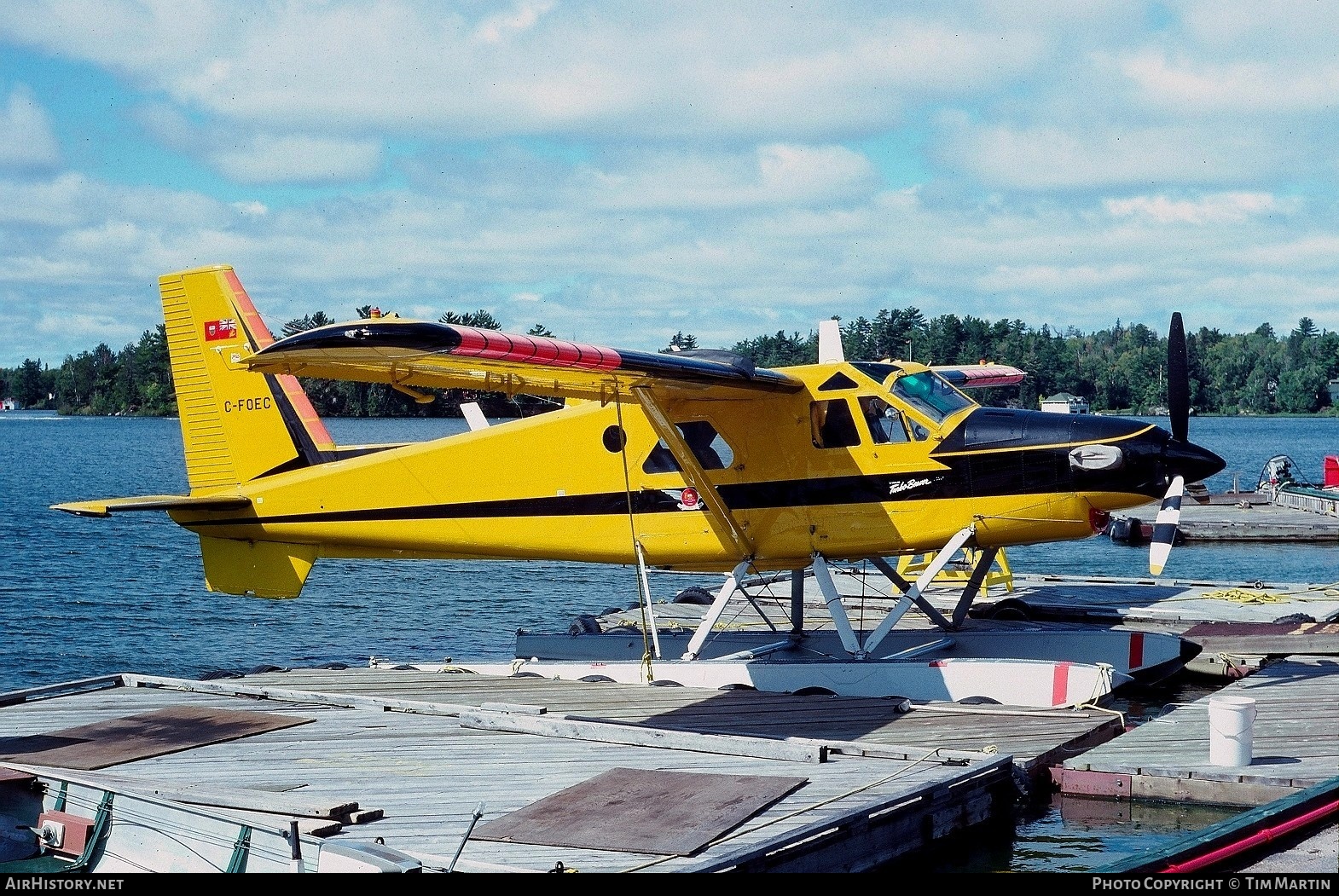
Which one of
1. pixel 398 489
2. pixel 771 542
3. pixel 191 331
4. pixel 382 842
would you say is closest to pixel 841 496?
pixel 771 542

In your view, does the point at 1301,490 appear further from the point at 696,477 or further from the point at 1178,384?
the point at 696,477

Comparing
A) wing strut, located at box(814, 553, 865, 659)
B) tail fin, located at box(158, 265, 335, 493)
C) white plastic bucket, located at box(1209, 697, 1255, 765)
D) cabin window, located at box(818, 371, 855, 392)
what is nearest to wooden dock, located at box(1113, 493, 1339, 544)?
wing strut, located at box(814, 553, 865, 659)

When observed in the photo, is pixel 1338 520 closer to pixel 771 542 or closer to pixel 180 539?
pixel 771 542

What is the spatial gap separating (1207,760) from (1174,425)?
147 inches

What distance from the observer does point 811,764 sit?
893 cm

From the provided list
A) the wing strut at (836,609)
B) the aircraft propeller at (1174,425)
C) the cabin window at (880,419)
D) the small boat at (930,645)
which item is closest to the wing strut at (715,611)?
the small boat at (930,645)

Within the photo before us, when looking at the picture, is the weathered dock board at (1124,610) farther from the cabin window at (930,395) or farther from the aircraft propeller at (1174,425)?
the aircraft propeller at (1174,425)

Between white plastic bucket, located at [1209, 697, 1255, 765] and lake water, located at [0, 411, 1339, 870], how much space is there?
1.39 feet

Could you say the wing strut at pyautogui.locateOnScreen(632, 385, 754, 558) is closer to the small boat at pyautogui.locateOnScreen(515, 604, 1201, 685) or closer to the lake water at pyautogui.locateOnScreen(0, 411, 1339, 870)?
the small boat at pyautogui.locateOnScreen(515, 604, 1201, 685)

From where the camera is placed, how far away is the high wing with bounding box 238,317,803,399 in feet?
27.8

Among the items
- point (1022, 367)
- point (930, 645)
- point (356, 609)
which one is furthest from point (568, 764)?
point (1022, 367)

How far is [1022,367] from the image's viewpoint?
114500mm

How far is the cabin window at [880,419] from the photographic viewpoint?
1223 centimetres

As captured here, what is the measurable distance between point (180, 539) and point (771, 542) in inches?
1072
